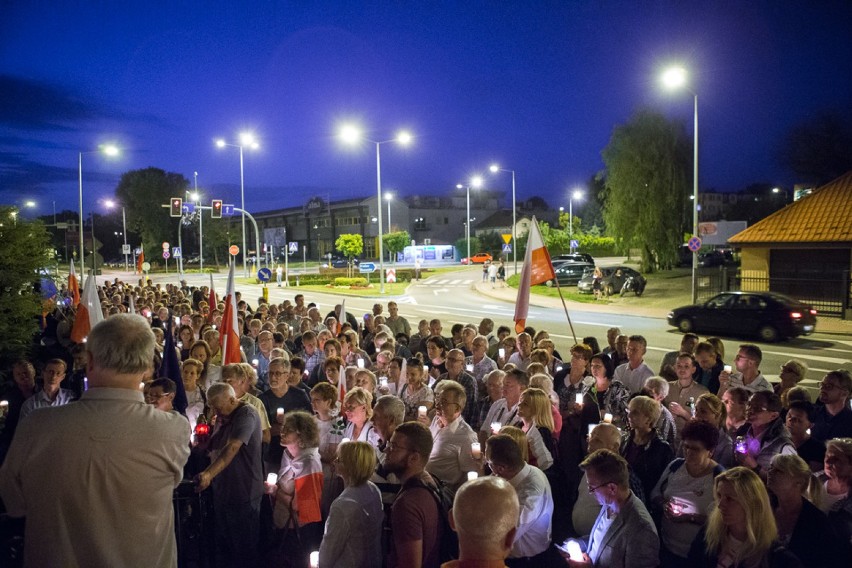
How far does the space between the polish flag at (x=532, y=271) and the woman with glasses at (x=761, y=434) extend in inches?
182

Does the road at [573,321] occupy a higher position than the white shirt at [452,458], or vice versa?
the white shirt at [452,458]

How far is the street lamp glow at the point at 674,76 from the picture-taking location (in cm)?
2286

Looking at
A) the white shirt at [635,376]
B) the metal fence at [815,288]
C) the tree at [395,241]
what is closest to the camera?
the white shirt at [635,376]

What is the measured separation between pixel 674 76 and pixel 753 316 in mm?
9279

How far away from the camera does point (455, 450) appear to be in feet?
17.1

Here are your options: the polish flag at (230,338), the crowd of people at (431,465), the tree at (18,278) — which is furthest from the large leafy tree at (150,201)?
the crowd of people at (431,465)

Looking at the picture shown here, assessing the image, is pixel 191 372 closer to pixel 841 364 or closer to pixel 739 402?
pixel 739 402

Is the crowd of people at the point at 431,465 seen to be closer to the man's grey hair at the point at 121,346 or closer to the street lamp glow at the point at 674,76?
the man's grey hair at the point at 121,346

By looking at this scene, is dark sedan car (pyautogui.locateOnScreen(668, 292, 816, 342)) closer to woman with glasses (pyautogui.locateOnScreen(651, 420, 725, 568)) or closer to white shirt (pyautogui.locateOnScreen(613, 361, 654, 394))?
white shirt (pyautogui.locateOnScreen(613, 361, 654, 394))

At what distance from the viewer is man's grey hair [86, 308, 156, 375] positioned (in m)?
2.52

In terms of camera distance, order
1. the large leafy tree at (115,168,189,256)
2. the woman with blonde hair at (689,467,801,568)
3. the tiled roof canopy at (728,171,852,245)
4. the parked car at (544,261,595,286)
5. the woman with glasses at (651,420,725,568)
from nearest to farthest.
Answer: the woman with blonde hair at (689,467,801,568)
the woman with glasses at (651,420,725,568)
the tiled roof canopy at (728,171,852,245)
the parked car at (544,261,595,286)
the large leafy tree at (115,168,189,256)

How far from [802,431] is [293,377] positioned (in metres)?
5.03

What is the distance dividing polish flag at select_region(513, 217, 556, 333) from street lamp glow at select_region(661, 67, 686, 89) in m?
16.0

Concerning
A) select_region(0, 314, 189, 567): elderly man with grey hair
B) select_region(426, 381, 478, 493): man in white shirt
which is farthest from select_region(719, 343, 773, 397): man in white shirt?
select_region(0, 314, 189, 567): elderly man with grey hair
